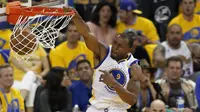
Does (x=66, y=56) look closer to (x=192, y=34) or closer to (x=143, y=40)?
(x=143, y=40)

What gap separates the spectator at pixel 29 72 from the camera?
9.23 metres

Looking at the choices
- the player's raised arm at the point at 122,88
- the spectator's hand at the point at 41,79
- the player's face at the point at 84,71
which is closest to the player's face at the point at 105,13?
the player's face at the point at 84,71

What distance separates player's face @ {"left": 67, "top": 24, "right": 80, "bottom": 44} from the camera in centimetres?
981

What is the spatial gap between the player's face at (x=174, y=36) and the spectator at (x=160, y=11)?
87 centimetres

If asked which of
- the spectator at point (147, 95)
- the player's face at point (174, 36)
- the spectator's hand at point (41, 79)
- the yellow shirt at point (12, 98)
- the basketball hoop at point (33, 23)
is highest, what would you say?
the basketball hoop at point (33, 23)

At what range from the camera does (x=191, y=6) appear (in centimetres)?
1055

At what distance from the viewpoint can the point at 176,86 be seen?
30.6 ft

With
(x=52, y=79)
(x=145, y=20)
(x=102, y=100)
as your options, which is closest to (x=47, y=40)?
(x=102, y=100)

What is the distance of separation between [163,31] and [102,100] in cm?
410

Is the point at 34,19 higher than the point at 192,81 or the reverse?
higher

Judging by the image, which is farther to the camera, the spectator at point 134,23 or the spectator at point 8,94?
the spectator at point 134,23

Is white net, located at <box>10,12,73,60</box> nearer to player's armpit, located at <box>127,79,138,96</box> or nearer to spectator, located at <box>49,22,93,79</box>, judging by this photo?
player's armpit, located at <box>127,79,138,96</box>

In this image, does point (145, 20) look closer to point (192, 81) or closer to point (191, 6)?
point (191, 6)

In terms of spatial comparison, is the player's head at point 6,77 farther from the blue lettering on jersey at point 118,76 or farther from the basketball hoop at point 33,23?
the blue lettering on jersey at point 118,76
